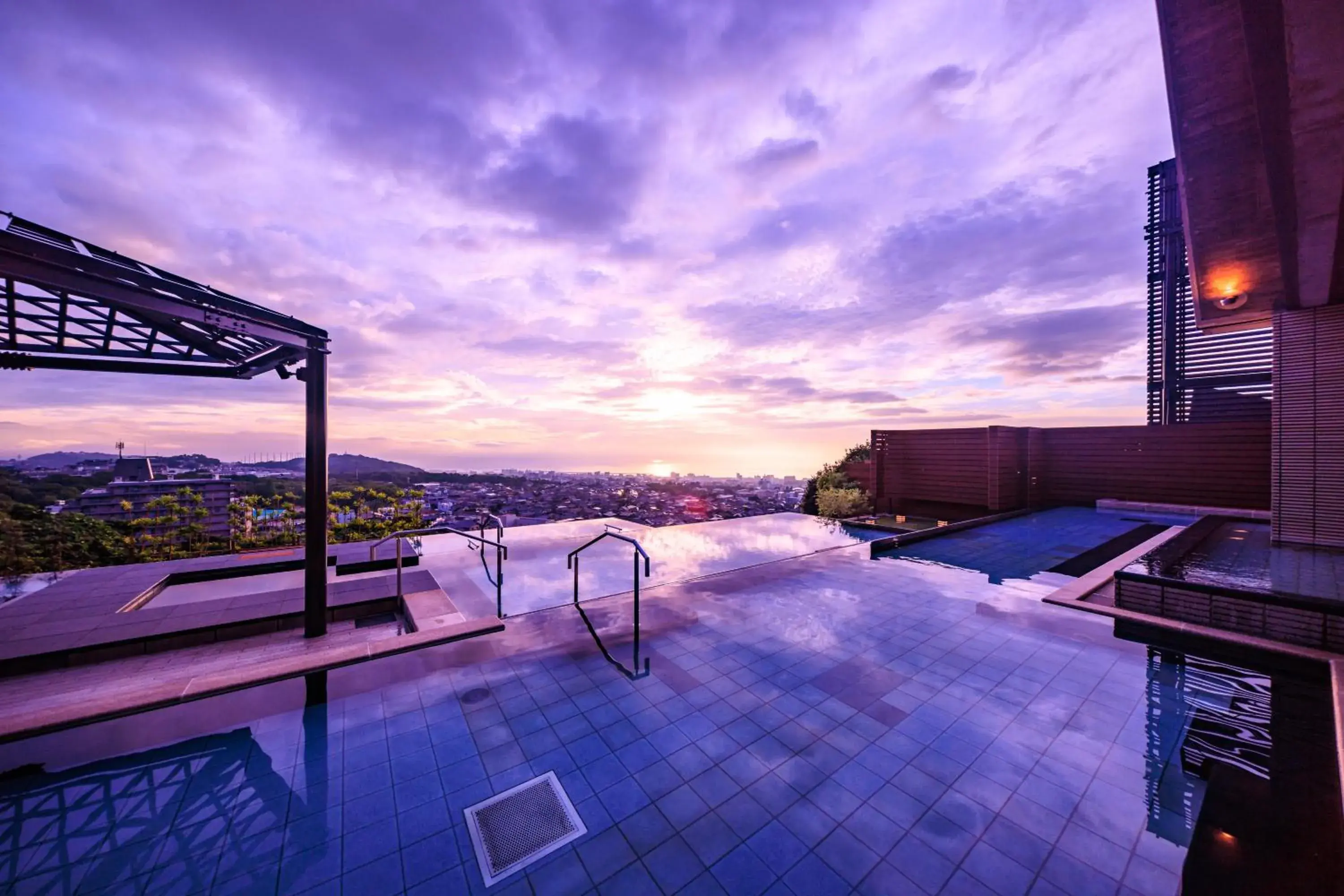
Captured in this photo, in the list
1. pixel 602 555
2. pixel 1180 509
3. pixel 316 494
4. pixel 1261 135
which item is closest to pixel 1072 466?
pixel 1180 509

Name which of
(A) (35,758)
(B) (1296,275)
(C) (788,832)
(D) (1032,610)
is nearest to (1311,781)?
(D) (1032,610)

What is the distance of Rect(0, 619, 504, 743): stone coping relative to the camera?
2986 millimetres

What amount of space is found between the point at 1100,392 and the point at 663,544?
2213cm

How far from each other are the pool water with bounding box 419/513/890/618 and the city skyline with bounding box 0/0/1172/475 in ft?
10.3

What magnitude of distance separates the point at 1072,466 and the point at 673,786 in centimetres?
1786

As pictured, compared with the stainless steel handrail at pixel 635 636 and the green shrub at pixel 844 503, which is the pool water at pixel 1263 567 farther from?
the green shrub at pixel 844 503

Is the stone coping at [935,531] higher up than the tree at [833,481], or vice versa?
the tree at [833,481]

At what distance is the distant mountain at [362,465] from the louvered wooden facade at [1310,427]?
67.5 feet

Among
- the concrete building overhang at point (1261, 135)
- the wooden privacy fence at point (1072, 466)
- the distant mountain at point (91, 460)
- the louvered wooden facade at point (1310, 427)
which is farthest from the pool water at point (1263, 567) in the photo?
the distant mountain at point (91, 460)

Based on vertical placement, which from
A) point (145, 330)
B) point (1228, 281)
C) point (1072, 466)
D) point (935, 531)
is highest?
point (1228, 281)

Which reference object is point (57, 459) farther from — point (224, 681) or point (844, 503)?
point (844, 503)

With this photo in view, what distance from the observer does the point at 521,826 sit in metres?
2.41

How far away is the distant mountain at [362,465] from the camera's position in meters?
15.5

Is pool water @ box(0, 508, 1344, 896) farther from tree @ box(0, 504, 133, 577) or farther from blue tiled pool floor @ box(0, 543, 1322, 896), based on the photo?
tree @ box(0, 504, 133, 577)
